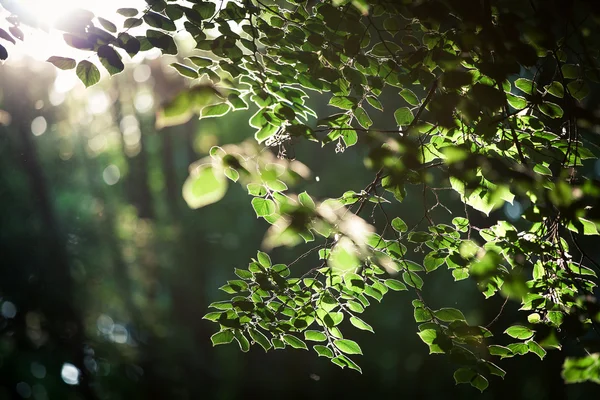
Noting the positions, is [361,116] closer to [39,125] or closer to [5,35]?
[5,35]

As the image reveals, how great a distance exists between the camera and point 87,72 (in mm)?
1571

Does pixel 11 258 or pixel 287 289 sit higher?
pixel 287 289

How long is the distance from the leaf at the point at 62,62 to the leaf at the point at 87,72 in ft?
0.10

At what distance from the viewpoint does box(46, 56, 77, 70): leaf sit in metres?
1.53

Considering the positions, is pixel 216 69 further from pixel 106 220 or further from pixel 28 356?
pixel 106 220

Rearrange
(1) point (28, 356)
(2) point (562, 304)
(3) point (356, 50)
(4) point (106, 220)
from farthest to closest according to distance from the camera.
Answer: (4) point (106, 220), (1) point (28, 356), (2) point (562, 304), (3) point (356, 50)

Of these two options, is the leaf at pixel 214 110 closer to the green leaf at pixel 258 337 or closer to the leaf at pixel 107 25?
the leaf at pixel 107 25

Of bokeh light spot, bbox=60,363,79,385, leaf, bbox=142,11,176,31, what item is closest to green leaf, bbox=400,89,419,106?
leaf, bbox=142,11,176,31

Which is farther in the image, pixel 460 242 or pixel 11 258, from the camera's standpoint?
pixel 11 258

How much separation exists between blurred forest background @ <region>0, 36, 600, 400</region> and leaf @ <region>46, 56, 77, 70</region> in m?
6.72

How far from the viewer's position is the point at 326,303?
71.1 inches

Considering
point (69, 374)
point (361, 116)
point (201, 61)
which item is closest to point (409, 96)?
point (361, 116)

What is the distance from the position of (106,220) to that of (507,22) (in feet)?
34.4

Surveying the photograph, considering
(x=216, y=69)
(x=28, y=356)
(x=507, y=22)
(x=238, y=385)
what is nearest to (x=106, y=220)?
(x=28, y=356)
